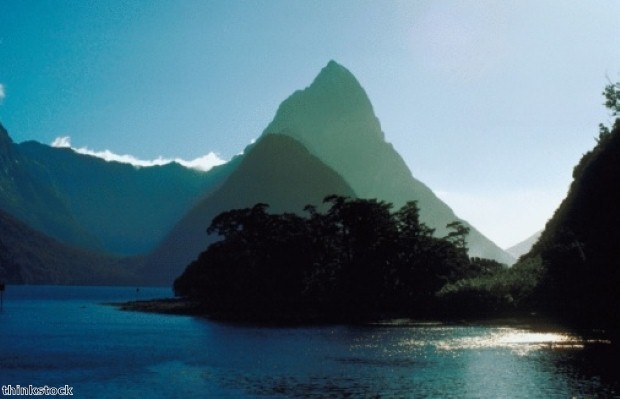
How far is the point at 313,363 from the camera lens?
56.8m

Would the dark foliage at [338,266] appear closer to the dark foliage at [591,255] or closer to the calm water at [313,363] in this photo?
the dark foliage at [591,255]

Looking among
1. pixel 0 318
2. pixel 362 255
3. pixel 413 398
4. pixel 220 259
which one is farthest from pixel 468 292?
pixel 0 318

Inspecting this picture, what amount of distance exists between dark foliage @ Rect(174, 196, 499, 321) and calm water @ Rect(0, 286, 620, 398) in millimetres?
28408

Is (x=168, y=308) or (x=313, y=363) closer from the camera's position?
(x=313, y=363)

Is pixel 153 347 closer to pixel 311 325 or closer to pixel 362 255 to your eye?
pixel 311 325

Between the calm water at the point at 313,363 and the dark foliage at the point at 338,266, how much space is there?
28408mm

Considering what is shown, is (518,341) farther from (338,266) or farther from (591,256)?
(338,266)

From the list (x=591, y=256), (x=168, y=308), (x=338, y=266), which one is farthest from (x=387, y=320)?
(x=168, y=308)

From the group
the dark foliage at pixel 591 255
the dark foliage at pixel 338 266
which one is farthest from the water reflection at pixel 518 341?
the dark foliage at pixel 338 266

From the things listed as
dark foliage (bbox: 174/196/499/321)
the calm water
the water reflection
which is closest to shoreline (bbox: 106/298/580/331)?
dark foliage (bbox: 174/196/499/321)

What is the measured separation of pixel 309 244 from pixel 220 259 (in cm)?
2370

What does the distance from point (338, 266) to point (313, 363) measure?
70171mm

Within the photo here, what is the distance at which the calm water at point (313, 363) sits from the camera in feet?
142

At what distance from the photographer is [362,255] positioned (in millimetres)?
123000
